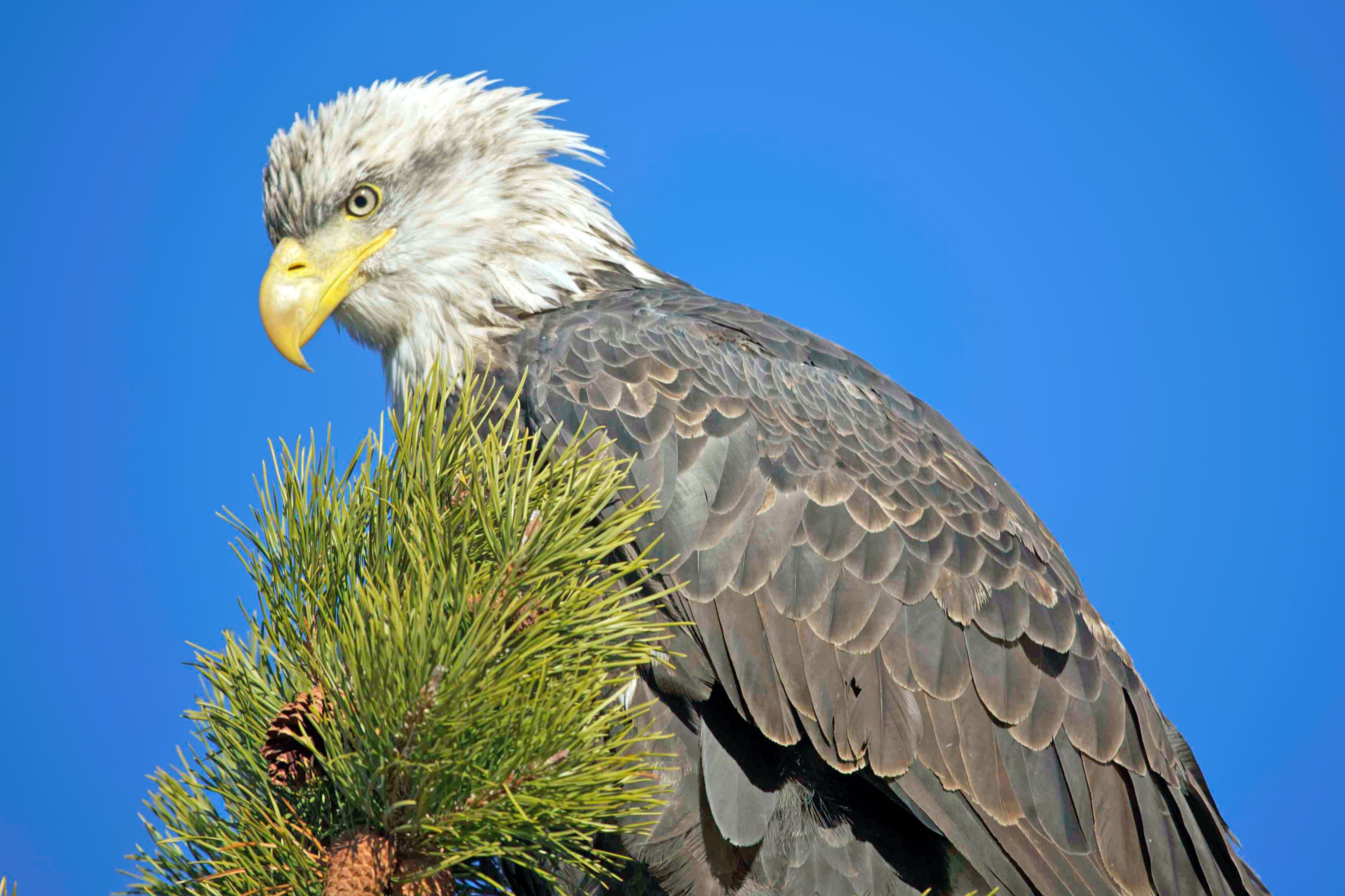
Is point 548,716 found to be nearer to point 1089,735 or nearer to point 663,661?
point 663,661

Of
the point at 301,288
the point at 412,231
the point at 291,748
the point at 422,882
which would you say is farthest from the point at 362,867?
the point at 412,231

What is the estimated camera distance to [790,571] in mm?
3572

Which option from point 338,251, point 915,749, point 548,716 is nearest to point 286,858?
point 548,716

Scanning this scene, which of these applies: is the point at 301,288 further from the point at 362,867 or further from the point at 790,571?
the point at 362,867

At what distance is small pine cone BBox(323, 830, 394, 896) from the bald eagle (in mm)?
1216

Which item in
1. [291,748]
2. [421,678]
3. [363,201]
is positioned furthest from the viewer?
[363,201]

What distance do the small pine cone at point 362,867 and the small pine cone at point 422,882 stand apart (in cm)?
3

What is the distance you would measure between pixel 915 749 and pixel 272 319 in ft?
8.80

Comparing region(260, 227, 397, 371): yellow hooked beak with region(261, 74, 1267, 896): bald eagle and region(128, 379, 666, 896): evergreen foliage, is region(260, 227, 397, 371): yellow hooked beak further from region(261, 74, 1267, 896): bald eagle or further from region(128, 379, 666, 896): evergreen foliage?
region(128, 379, 666, 896): evergreen foliage

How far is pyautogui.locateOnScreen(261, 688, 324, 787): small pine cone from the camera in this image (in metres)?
2.41

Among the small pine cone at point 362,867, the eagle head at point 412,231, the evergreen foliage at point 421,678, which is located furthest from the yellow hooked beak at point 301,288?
the small pine cone at point 362,867

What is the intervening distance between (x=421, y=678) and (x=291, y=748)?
1.75 feet

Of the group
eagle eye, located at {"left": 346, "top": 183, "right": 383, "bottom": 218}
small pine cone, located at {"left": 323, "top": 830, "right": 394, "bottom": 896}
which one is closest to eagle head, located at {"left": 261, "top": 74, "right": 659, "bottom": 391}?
eagle eye, located at {"left": 346, "top": 183, "right": 383, "bottom": 218}

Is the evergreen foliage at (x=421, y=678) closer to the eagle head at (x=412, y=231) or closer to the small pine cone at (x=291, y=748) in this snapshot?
the small pine cone at (x=291, y=748)
